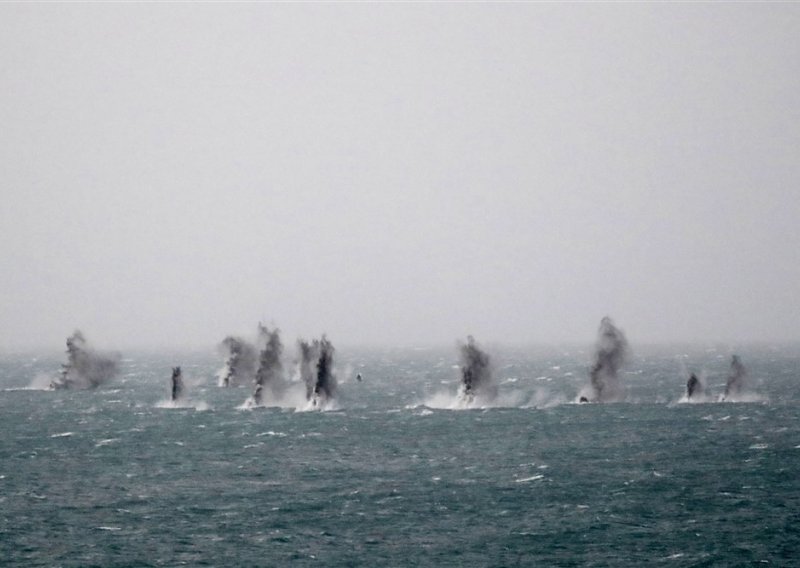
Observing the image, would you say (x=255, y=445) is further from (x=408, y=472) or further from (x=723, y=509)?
(x=723, y=509)

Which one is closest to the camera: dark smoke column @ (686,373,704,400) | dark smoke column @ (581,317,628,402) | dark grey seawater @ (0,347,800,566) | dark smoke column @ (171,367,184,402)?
dark grey seawater @ (0,347,800,566)

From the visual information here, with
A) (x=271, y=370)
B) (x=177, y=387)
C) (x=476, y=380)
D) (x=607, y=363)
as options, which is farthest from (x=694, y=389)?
(x=177, y=387)

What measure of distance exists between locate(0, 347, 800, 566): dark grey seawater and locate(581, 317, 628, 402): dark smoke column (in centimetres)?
698

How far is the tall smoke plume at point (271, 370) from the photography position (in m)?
166

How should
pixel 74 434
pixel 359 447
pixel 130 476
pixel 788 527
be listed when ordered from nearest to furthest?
pixel 788 527 < pixel 130 476 < pixel 359 447 < pixel 74 434

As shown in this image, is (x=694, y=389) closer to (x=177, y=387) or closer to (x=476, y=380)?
(x=476, y=380)

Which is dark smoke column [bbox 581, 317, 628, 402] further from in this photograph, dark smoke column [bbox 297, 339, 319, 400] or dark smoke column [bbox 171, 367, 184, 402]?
dark smoke column [bbox 171, 367, 184, 402]

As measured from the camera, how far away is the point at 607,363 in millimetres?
159875

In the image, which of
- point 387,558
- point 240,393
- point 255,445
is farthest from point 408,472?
point 240,393

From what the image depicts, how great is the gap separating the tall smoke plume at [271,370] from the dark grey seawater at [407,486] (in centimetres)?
1034

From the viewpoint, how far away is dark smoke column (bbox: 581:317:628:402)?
154m

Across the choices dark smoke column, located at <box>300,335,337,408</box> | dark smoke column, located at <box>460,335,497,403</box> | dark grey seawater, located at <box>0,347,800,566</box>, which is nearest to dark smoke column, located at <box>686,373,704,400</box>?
dark grey seawater, located at <box>0,347,800,566</box>

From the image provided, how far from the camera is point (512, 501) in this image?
288 ft

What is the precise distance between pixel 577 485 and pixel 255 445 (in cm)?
4015
